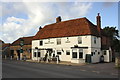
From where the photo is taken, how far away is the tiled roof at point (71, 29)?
34500mm

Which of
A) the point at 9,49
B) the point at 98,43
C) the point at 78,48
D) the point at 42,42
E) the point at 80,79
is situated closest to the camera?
the point at 80,79

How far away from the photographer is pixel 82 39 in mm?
33719

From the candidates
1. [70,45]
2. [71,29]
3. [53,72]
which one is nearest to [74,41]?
[70,45]

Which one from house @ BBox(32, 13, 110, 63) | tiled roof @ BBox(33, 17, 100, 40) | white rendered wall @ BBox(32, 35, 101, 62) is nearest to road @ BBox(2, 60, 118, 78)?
house @ BBox(32, 13, 110, 63)

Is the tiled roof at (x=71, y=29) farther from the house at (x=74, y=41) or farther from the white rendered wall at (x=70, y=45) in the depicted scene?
the white rendered wall at (x=70, y=45)

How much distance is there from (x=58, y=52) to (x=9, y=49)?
28116 millimetres

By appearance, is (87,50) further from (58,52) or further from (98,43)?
(58,52)

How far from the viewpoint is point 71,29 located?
122ft

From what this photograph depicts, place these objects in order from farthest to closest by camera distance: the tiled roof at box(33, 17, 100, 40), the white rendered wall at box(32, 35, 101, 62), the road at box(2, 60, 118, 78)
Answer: the tiled roof at box(33, 17, 100, 40)
the white rendered wall at box(32, 35, 101, 62)
the road at box(2, 60, 118, 78)

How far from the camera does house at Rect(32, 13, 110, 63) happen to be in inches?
1281

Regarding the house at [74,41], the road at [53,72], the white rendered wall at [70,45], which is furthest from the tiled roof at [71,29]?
the road at [53,72]

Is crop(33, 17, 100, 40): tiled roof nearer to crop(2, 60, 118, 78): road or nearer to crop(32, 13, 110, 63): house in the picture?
crop(32, 13, 110, 63): house

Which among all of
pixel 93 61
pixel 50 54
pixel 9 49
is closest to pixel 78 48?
pixel 93 61

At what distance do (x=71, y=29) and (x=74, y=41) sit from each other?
3.77 m
